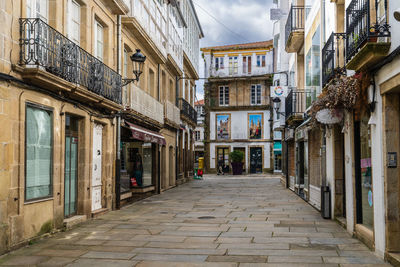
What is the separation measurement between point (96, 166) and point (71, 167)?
4.99ft

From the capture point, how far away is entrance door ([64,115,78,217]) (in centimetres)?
1096

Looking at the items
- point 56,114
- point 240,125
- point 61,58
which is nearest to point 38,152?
point 56,114

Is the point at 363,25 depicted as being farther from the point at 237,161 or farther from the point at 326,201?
the point at 237,161

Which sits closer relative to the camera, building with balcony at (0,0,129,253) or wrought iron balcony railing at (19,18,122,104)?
building with balcony at (0,0,129,253)

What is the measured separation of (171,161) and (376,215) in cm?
1825

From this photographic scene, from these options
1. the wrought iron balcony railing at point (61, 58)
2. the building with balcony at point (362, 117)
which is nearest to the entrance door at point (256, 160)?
the building with balcony at point (362, 117)

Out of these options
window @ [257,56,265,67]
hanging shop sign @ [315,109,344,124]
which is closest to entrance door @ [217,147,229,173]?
window @ [257,56,265,67]

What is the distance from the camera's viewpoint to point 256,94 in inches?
1732

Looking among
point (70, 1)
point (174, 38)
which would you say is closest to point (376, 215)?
point (70, 1)

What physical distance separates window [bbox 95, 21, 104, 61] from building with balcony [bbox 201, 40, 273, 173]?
30.5m

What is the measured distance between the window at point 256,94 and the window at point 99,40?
1241 inches

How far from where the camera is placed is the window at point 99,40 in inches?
507

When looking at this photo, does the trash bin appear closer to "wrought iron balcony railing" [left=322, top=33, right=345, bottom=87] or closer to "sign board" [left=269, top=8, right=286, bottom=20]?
"wrought iron balcony railing" [left=322, top=33, right=345, bottom=87]

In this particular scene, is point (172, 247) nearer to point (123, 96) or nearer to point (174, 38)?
point (123, 96)
